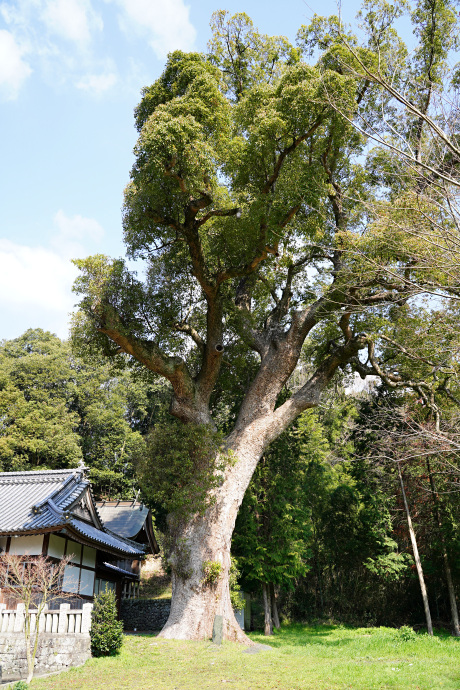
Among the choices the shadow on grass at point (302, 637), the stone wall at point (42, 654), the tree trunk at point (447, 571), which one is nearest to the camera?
the stone wall at point (42, 654)

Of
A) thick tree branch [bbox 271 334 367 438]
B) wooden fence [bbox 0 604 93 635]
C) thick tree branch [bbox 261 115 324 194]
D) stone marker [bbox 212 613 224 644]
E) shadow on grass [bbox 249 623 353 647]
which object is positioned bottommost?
shadow on grass [bbox 249 623 353 647]

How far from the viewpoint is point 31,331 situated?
30688 mm

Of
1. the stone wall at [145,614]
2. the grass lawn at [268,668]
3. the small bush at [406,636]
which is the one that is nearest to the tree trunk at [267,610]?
the stone wall at [145,614]

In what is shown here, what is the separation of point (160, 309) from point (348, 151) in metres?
6.13

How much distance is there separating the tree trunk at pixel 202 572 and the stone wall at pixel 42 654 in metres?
2.50

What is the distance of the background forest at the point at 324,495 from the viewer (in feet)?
50.8

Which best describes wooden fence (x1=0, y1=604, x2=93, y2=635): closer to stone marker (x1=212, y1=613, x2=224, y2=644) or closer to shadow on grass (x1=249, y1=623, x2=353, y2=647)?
stone marker (x1=212, y1=613, x2=224, y2=644)

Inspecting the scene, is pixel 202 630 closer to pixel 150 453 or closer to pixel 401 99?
pixel 150 453

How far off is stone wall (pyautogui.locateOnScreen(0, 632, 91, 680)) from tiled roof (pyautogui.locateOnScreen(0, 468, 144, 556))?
3312 mm

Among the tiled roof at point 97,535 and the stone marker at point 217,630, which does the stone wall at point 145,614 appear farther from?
the stone marker at point 217,630

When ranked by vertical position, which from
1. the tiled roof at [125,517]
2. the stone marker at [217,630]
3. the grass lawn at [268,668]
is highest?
the tiled roof at [125,517]

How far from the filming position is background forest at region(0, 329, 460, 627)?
50.8ft

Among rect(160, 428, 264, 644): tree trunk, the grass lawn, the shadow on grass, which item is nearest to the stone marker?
the grass lawn

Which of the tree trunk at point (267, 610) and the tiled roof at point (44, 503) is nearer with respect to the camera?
the tiled roof at point (44, 503)
